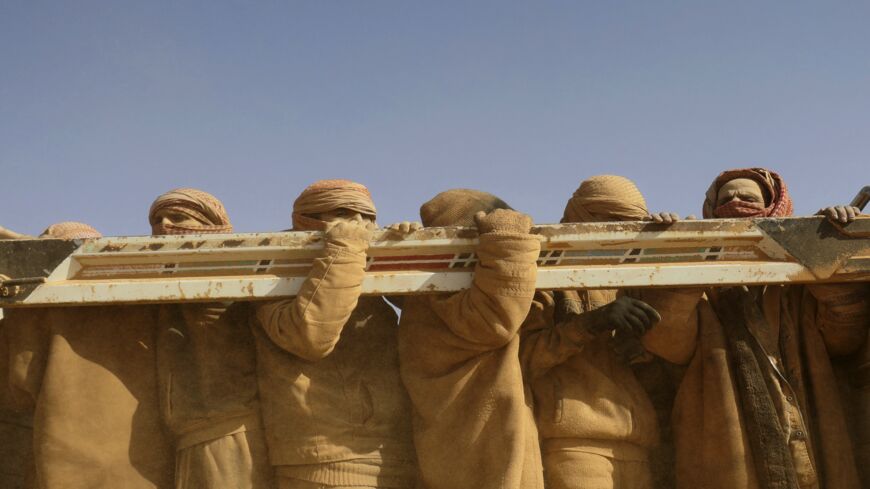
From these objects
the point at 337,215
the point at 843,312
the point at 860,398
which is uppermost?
the point at 337,215

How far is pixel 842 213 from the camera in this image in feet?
17.9

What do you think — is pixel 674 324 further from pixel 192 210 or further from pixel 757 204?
pixel 192 210

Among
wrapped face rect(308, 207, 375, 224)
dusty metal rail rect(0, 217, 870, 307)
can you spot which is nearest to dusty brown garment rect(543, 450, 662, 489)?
dusty metal rail rect(0, 217, 870, 307)

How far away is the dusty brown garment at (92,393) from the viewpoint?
17.4 ft

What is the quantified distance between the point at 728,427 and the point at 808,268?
926 millimetres

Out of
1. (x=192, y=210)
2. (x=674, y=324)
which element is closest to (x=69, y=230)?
(x=192, y=210)

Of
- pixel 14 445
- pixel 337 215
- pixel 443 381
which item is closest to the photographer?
pixel 443 381

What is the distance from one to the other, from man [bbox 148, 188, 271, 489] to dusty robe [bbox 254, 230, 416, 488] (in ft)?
0.32

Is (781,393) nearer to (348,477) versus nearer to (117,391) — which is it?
(348,477)

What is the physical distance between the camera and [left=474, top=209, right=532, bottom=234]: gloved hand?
206 inches

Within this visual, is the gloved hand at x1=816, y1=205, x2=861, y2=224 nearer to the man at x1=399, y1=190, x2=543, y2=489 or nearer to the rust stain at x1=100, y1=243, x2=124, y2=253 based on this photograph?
the man at x1=399, y1=190, x2=543, y2=489

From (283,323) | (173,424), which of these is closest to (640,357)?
(283,323)

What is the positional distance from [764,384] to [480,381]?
1.52m

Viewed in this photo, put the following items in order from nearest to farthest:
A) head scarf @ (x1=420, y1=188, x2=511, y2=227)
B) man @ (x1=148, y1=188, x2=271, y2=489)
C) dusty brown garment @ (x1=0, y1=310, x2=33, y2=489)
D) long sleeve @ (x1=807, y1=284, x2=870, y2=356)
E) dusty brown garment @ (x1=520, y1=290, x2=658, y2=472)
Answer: man @ (x1=148, y1=188, x2=271, y2=489)
dusty brown garment @ (x1=520, y1=290, x2=658, y2=472)
long sleeve @ (x1=807, y1=284, x2=870, y2=356)
head scarf @ (x1=420, y1=188, x2=511, y2=227)
dusty brown garment @ (x1=0, y1=310, x2=33, y2=489)
